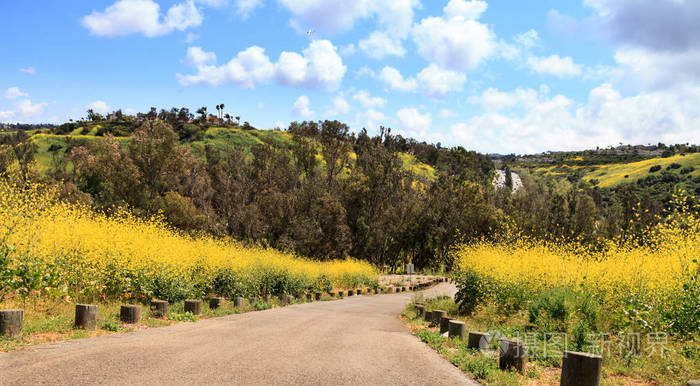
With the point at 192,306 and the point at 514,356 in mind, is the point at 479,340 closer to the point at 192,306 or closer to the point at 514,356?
the point at 514,356

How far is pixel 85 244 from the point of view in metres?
11.6

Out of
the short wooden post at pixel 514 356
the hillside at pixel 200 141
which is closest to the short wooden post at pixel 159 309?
the short wooden post at pixel 514 356

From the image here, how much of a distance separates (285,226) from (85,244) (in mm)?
30192

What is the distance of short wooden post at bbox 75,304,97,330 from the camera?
29.3 feet


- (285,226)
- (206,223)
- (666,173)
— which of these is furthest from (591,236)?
Result: (666,173)

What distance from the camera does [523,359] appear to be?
7.46 meters

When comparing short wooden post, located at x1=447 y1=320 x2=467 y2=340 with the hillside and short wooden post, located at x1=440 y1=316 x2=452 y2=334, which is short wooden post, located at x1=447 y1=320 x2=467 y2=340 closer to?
short wooden post, located at x1=440 y1=316 x2=452 y2=334

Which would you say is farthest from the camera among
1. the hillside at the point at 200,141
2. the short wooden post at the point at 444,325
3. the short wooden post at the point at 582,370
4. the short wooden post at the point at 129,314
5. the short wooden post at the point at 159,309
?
the hillside at the point at 200,141

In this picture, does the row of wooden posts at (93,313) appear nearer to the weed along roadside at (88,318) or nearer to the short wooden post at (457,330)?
the weed along roadside at (88,318)

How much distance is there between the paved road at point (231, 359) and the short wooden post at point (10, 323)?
553mm

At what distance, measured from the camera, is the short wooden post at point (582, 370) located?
6.01 meters

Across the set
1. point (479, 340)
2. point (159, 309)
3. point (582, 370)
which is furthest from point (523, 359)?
point (159, 309)

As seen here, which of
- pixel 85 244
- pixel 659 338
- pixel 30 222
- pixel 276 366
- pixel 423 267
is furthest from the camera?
pixel 423 267

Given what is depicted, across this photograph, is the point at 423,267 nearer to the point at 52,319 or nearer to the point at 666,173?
the point at 52,319
